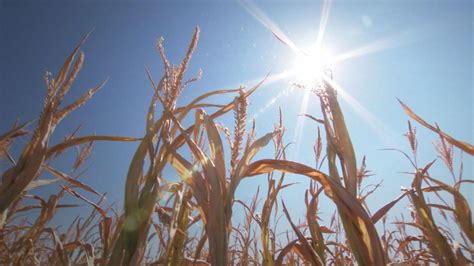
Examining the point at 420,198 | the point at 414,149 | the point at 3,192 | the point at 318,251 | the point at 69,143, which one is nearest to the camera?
the point at 3,192

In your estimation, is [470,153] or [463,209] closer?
[470,153]

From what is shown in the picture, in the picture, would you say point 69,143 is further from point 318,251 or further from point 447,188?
point 447,188

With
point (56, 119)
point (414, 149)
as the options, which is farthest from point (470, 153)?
point (56, 119)

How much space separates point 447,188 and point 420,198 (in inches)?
14.8

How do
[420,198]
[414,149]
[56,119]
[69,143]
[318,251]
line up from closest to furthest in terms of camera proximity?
[56,119]
[69,143]
[420,198]
[318,251]
[414,149]

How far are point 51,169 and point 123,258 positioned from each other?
796 mm

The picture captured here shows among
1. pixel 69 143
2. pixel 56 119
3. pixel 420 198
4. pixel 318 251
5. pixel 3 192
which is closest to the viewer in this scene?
pixel 3 192

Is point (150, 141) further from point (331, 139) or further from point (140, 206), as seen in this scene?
point (331, 139)

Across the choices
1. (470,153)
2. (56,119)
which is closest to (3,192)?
(56,119)

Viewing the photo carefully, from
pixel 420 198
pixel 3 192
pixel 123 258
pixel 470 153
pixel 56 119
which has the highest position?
pixel 470 153

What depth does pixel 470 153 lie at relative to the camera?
1.43 metres

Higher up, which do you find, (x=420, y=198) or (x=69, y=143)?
(x=69, y=143)

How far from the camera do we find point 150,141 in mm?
1108

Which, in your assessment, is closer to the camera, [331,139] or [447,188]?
[331,139]
